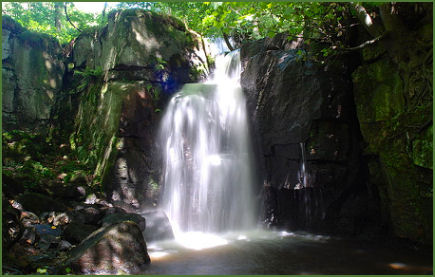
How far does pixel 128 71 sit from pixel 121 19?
2.21m

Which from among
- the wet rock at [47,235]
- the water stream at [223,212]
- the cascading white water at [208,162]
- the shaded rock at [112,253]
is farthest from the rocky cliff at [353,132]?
the wet rock at [47,235]

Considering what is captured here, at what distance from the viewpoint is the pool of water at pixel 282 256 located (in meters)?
5.43

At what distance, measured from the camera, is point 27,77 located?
13.3 m

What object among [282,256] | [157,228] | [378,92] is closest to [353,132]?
[378,92]

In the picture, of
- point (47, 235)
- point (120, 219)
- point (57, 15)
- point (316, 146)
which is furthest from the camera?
point (57, 15)

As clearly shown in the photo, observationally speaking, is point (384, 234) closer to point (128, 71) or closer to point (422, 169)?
point (422, 169)

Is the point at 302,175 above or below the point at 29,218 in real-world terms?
above

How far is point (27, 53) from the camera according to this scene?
13484 millimetres

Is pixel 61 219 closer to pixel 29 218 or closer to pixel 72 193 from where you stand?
pixel 29 218

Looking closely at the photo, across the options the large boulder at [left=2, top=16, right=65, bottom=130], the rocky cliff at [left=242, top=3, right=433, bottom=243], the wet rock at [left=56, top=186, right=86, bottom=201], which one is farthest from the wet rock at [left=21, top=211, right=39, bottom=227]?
the large boulder at [left=2, top=16, right=65, bottom=130]

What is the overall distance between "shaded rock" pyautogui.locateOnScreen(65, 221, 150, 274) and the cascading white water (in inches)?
126

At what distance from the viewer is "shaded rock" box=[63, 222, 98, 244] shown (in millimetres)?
6207

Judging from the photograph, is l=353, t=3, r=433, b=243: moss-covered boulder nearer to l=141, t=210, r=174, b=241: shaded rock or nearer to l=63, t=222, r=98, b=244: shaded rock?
l=141, t=210, r=174, b=241: shaded rock

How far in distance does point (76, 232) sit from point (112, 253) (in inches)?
66.3
